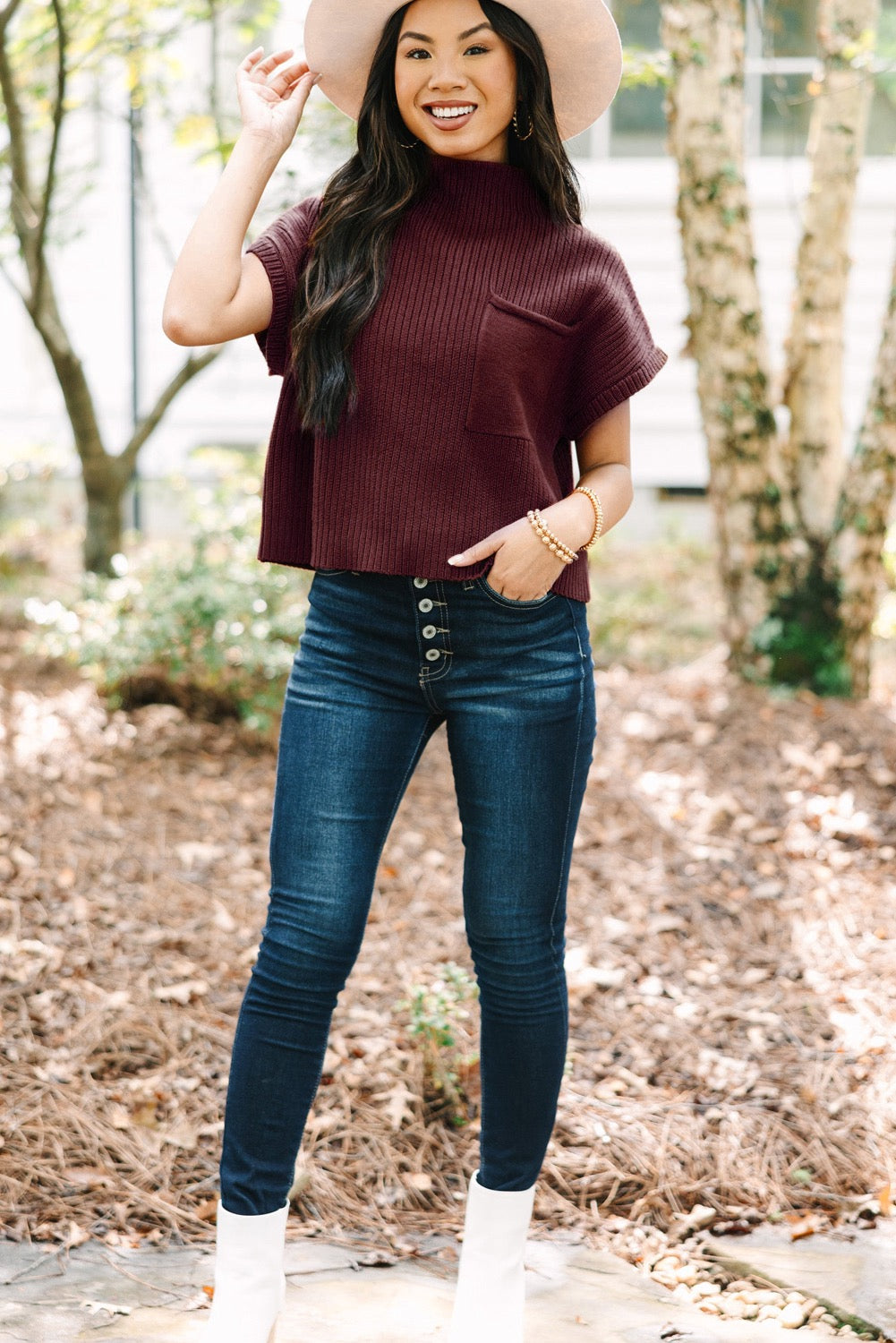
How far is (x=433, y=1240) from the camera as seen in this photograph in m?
2.31

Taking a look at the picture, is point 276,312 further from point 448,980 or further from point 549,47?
point 448,980

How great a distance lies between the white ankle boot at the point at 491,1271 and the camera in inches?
76.0

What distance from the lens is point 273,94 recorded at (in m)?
1.96

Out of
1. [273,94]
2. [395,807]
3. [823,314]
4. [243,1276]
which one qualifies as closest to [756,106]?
[823,314]

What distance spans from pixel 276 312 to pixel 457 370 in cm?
28

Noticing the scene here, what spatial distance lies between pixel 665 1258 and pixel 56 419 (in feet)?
31.6

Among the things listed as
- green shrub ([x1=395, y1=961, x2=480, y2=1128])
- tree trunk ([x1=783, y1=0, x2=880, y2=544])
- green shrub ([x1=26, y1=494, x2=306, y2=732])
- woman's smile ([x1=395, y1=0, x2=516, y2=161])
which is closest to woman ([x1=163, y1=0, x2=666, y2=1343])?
woman's smile ([x1=395, y1=0, x2=516, y2=161])

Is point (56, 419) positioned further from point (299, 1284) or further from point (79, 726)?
point (299, 1284)

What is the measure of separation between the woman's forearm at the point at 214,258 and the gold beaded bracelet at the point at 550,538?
51cm

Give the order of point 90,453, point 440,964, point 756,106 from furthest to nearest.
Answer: point 756,106, point 90,453, point 440,964

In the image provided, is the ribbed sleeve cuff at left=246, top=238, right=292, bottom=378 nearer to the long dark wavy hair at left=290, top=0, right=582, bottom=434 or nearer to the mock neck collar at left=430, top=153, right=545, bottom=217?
the long dark wavy hair at left=290, top=0, right=582, bottom=434

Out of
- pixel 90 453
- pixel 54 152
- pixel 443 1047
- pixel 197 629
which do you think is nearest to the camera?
pixel 443 1047

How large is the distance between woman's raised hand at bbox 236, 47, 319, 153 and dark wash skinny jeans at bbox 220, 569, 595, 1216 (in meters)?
0.63

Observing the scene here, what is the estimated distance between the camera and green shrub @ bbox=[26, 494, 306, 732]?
439 cm
